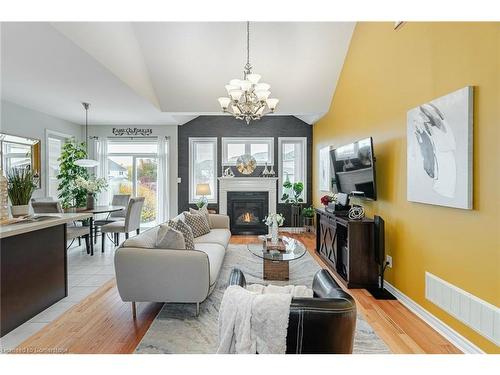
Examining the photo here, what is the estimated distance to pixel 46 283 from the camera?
8.77 ft

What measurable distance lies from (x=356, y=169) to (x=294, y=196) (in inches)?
126

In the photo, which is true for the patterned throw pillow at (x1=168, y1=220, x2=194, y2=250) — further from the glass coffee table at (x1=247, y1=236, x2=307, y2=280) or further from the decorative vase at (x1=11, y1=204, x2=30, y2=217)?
the decorative vase at (x1=11, y1=204, x2=30, y2=217)

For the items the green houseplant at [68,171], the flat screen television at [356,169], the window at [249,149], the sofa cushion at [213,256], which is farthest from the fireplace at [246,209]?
the green houseplant at [68,171]

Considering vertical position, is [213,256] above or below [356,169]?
below

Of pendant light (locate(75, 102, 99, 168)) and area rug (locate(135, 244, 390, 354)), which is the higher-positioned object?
pendant light (locate(75, 102, 99, 168))

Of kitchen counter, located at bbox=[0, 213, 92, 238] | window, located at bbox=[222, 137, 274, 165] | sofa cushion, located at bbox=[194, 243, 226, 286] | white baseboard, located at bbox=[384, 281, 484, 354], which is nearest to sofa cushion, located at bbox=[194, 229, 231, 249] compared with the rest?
sofa cushion, located at bbox=[194, 243, 226, 286]

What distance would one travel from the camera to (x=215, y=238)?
388 cm

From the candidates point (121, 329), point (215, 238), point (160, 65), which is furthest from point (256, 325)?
point (160, 65)

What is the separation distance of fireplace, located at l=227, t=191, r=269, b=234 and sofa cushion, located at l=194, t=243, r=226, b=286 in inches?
120

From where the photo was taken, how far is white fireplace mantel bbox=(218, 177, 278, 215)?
21.4 feet

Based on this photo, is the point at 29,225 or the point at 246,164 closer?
the point at 29,225

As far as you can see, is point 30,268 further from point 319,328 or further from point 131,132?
point 131,132
